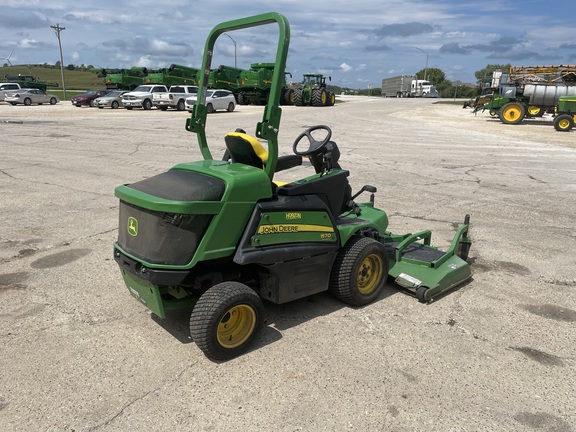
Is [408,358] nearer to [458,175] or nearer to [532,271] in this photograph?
[532,271]

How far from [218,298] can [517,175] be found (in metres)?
8.68

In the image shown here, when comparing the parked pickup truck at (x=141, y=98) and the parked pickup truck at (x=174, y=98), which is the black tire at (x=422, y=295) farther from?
the parked pickup truck at (x=141, y=98)

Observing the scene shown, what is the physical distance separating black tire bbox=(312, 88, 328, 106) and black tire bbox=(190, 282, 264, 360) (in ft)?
114

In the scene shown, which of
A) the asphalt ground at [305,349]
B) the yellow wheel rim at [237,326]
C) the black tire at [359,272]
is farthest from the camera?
the black tire at [359,272]

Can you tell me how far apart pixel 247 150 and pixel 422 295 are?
1.88m

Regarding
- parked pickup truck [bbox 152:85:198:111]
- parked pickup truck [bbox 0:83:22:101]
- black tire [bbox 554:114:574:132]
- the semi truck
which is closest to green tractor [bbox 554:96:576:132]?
black tire [bbox 554:114:574:132]

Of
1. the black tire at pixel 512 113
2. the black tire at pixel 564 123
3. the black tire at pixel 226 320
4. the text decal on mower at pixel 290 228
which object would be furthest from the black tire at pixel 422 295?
the black tire at pixel 512 113

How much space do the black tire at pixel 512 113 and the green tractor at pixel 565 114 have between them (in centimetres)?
249

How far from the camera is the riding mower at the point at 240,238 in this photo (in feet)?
9.53

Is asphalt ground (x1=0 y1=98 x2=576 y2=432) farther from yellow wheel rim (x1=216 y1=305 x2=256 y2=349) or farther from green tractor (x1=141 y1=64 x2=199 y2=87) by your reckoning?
green tractor (x1=141 y1=64 x2=199 y2=87)

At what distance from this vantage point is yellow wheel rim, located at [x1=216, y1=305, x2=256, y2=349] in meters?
3.04

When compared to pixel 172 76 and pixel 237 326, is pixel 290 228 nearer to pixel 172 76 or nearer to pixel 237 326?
pixel 237 326

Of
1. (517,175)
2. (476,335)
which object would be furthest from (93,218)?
(517,175)

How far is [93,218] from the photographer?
19.9ft
